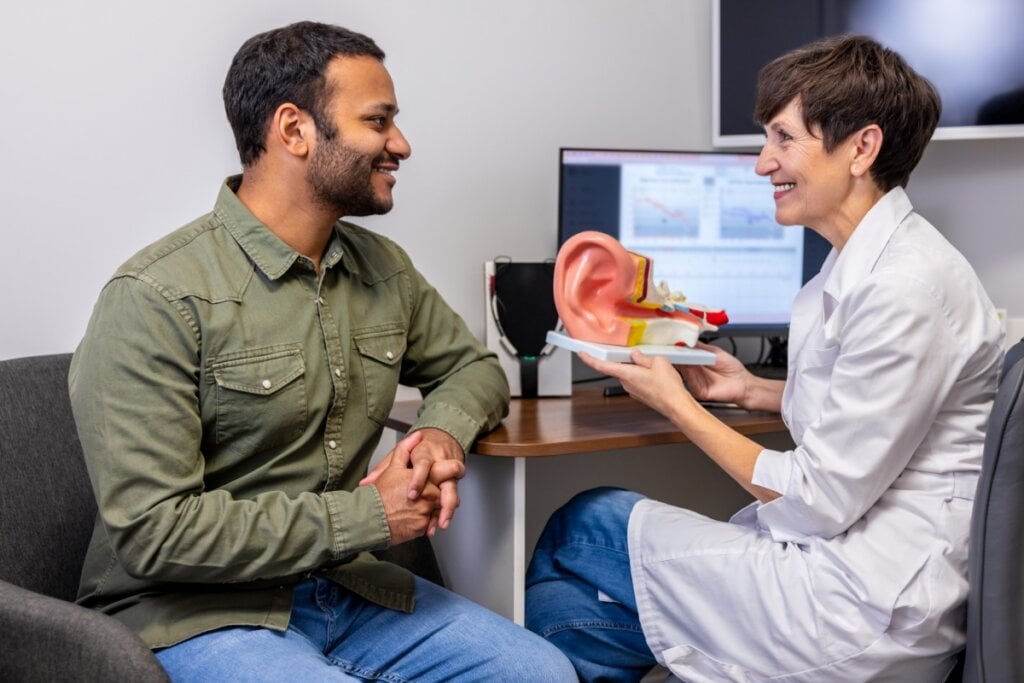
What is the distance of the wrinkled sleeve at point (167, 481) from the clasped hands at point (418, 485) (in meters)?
0.03

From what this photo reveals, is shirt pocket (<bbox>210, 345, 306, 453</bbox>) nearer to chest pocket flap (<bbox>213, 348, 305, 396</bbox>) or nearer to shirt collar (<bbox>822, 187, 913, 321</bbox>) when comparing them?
chest pocket flap (<bbox>213, 348, 305, 396</bbox>)

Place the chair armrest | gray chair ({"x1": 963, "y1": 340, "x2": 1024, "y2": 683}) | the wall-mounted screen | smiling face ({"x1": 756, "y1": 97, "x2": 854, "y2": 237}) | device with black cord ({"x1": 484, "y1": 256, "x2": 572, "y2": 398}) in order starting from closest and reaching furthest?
the chair armrest → gray chair ({"x1": 963, "y1": 340, "x2": 1024, "y2": 683}) → smiling face ({"x1": 756, "y1": 97, "x2": 854, "y2": 237}) → device with black cord ({"x1": 484, "y1": 256, "x2": 572, "y2": 398}) → the wall-mounted screen

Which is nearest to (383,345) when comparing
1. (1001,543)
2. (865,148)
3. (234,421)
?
(234,421)

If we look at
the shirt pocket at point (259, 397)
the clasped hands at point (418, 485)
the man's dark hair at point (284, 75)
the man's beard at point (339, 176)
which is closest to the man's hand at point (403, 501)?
the clasped hands at point (418, 485)

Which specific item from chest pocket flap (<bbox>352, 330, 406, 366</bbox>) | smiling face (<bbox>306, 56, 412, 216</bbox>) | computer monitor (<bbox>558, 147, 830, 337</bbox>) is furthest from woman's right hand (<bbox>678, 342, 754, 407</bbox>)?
smiling face (<bbox>306, 56, 412, 216</bbox>)

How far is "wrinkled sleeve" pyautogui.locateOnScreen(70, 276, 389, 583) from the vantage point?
52.0 inches

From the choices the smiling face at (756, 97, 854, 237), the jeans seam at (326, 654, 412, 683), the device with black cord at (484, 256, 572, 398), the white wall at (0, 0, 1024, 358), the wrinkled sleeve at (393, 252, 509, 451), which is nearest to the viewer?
the jeans seam at (326, 654, 412, 683)

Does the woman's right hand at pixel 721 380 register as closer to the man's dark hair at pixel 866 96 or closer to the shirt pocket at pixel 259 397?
the man's dark hair at pixel 866 96

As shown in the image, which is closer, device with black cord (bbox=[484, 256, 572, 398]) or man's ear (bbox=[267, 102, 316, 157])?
man's ear (bbox=[267, 102, 316, 157])

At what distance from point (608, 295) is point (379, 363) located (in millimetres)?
391

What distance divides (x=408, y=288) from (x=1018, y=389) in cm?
90

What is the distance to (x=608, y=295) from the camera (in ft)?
5.87

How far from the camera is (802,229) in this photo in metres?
2.39

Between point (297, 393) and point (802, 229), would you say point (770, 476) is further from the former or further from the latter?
point (802, 229)
